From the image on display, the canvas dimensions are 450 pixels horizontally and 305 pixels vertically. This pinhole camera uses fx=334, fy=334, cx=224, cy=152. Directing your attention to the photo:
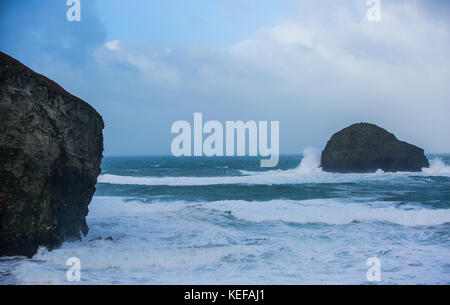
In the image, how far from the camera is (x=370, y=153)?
34250mm

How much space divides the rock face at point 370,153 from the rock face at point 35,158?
1227 inches

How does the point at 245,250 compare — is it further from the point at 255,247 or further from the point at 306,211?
the point at 306,211

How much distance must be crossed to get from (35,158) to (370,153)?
3338 cm

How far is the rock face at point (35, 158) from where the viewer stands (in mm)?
6129

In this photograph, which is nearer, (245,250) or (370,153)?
(245,250)

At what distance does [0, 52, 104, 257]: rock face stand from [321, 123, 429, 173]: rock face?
3117 cm

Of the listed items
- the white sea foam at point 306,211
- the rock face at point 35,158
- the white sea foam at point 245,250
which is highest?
the rock face at point 35,158

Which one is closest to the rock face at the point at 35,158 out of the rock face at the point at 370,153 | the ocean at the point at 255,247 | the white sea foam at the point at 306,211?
the ocean at the point at 255,247

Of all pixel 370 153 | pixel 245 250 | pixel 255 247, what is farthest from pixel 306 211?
pixel 370 153

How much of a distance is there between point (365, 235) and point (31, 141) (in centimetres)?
795

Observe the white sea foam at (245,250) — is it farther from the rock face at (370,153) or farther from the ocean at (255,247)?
the rock face at (370,153)
